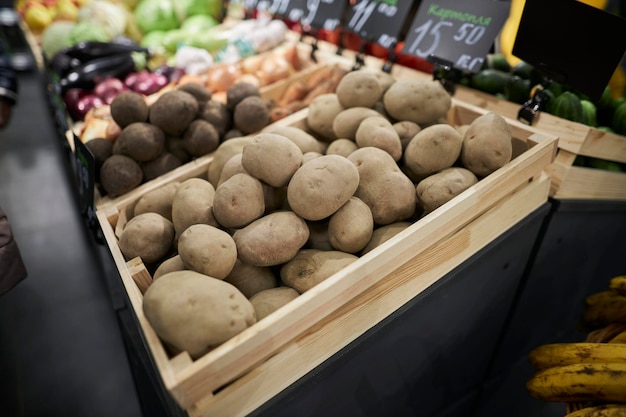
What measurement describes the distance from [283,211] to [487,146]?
61 cm

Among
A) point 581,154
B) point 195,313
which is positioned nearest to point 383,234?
point 195,313

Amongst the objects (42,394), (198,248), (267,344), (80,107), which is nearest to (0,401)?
(42,394)

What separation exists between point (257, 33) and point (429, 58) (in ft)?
4.25

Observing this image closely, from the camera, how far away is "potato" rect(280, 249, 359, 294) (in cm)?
106

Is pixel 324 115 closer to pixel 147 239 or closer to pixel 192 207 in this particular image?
pixel 192 207

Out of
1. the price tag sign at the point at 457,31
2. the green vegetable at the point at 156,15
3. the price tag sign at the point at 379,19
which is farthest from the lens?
the green vegetable at the point at 156,15

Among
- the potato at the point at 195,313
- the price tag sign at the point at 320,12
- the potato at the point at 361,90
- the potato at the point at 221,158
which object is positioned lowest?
the potato at the point at 195,313

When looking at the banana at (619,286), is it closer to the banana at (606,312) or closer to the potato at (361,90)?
the banana at (606,312)

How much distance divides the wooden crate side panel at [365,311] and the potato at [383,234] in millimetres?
87

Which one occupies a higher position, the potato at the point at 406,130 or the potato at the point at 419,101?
the potato at the point at 419,101

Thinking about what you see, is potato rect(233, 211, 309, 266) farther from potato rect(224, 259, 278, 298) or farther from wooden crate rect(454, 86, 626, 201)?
wooden crate rect(454, 86, 626, 201)

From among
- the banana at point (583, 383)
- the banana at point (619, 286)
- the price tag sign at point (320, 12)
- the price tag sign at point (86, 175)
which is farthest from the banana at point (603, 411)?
the price tag sign at point (320, 12)

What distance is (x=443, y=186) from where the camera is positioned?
1207 millimetres

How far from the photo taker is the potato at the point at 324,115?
158cm
